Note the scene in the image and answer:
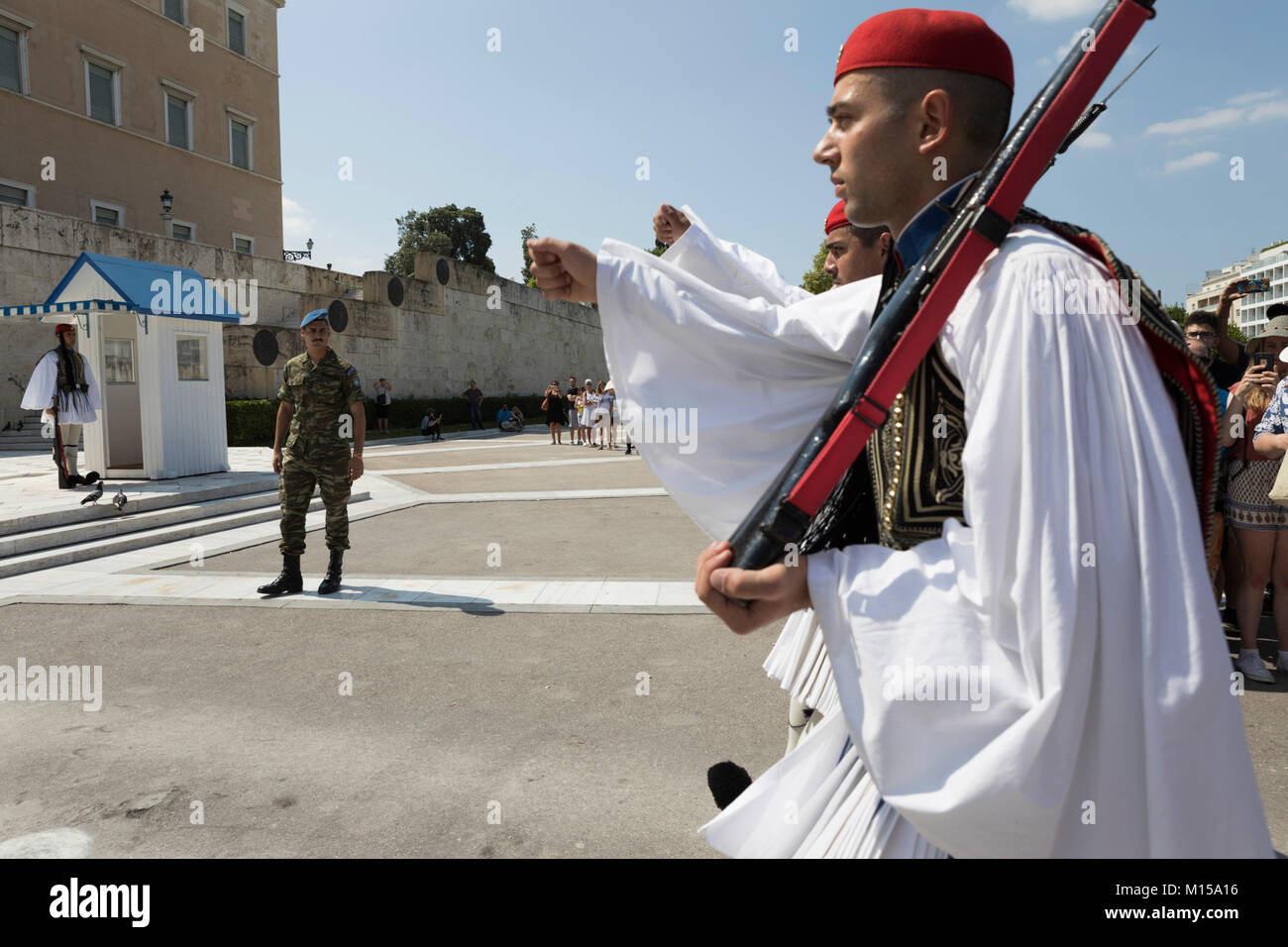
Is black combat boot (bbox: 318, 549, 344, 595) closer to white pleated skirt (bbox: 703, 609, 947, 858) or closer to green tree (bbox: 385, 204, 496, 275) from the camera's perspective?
white pleated skirt (bbox: 703, 609, 947, 858)

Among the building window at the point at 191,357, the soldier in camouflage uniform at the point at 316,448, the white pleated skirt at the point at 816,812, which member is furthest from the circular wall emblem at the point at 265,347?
the white pleated skirt at the point at 816,812

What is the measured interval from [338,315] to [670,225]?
962 inches

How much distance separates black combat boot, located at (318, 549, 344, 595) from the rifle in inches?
237

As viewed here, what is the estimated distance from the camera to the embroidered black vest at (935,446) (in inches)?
48.3

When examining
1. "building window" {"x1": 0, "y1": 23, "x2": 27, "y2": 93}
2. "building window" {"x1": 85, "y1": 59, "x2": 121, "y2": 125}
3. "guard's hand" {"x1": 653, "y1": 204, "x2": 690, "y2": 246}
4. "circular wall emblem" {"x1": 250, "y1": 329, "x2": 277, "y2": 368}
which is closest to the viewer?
"guard's hand" {"x1": 653, "y1": 204, "x2": 690, "y2": 246}

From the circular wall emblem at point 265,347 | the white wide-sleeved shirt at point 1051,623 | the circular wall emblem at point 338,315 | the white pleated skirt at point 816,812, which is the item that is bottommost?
the white pleated skirt at point 816,812

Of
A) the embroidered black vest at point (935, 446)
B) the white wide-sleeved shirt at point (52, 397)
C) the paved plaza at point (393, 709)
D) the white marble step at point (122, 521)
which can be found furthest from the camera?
the white wide-sleeved shirt at point (52, 397)

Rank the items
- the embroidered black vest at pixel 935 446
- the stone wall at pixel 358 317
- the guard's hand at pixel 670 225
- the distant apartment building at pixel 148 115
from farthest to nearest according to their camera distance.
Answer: the distant apartment building at pixel 148 115
the stone wall at pixel 358 317
the guard's hand at pixel 670 225
the embroidered black vest at pixel 935 446

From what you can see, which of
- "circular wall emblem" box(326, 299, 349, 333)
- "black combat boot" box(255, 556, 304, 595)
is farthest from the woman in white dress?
"black combat boot" box(255, 556, 304, 595)

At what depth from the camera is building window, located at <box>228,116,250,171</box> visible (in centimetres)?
3112

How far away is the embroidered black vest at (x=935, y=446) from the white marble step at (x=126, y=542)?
27.0ft

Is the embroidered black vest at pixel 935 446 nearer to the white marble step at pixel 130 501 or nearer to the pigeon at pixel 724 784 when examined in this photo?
the pigeon at pixel 724 784
